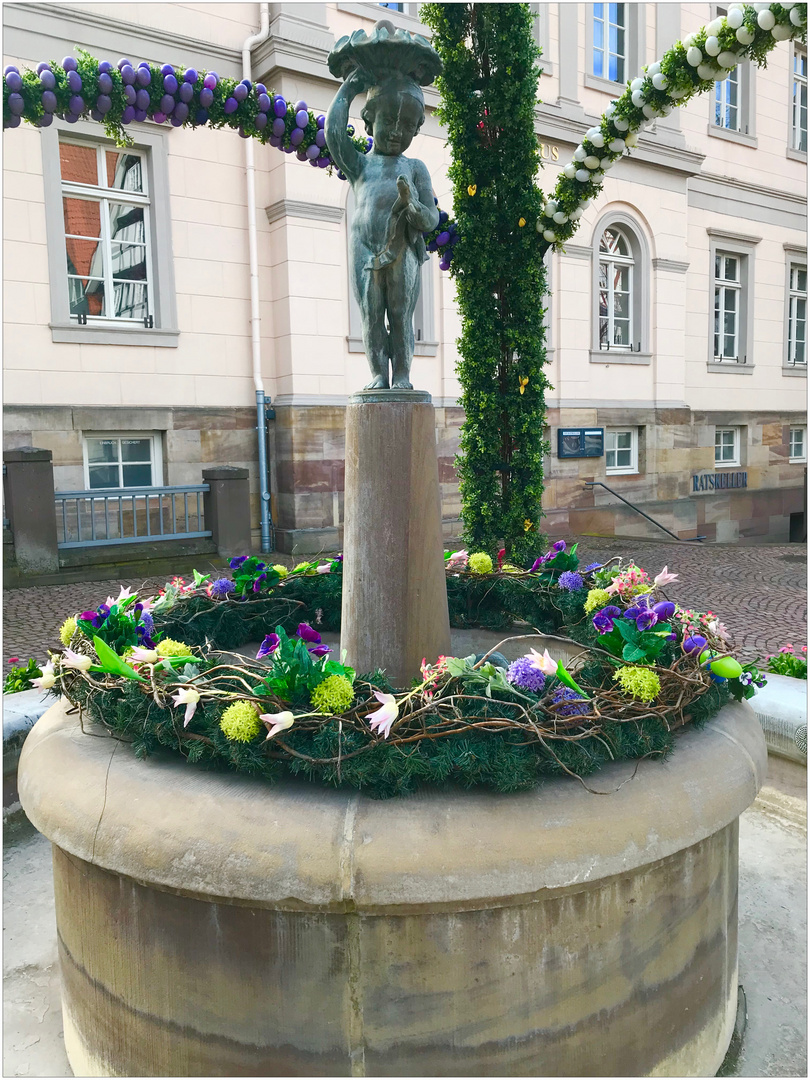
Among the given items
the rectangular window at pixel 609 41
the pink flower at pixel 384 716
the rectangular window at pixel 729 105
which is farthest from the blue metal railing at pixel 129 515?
the rectangular window at pixel 729 105

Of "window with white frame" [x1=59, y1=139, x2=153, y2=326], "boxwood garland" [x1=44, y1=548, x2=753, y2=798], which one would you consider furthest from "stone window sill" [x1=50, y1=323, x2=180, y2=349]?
"boxwood garland" [x1=44, y1=548, x2=753, y2=798]

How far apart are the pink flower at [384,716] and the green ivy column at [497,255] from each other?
457cm

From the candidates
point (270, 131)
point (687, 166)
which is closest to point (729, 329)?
point (687, 166)

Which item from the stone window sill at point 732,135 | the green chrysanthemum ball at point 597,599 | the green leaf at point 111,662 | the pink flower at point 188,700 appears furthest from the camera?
the stone window sill at point 732,135

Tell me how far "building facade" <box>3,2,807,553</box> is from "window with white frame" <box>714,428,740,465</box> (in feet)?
3.88

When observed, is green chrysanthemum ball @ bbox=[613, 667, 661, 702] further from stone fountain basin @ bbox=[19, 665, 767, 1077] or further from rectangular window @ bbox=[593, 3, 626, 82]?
rectangular window @ bbox=[593, 3, 626, 82]

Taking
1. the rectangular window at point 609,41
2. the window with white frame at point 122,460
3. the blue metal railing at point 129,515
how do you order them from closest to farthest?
the blue metal railing at point 129,515 → the window with white frame at point 122,460 → the rectangular window at point 609,41

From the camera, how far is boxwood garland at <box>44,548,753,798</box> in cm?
205

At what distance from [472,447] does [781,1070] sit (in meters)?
4.98

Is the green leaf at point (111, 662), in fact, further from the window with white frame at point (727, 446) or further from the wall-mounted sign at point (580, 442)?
the window with white frame at point (727, 446)

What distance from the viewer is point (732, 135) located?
16.0 metres

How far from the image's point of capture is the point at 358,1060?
194cm

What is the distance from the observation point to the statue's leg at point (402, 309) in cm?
294

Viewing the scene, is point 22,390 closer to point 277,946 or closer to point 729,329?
point 277,946
